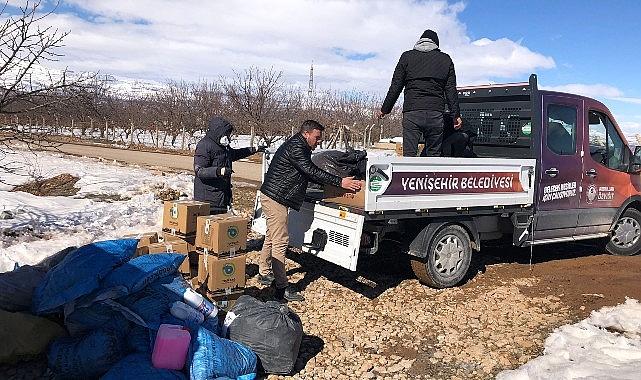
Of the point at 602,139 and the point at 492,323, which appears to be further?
the point at 602,139

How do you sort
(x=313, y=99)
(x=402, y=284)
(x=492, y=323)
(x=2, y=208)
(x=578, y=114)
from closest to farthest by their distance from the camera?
(x=492, y=323) < (x=402, y=284) < (x=578, y=114) < (x=2, y=208) < (x=313, y=99)

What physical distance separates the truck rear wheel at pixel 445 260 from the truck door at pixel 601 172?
83.1 inches

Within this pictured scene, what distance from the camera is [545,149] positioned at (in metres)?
6.52

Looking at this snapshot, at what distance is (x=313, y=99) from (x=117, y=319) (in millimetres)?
36344

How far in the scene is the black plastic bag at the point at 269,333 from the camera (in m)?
3.92

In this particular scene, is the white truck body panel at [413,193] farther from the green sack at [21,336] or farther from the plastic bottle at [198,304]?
the green sack at [21,336]

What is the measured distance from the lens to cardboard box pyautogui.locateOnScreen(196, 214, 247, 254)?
4816 millimetres

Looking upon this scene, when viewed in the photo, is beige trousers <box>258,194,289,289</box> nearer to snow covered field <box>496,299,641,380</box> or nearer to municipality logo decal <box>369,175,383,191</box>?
municipality logo decal <box>369,175,383,191</box>

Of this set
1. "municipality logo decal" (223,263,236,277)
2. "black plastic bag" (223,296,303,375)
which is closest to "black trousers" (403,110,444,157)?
"municipality logo decal" (223,263,236,277)

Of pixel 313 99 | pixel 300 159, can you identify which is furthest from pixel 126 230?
pixel 313 99

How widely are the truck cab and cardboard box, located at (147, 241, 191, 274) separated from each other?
50.7 inches

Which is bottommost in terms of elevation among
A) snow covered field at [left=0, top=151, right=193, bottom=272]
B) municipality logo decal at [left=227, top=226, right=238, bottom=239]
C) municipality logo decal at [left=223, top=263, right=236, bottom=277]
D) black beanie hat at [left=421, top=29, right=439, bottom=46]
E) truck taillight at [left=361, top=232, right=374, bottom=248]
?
snow covered field at [left=0, top=151, right=193, bottom=272]

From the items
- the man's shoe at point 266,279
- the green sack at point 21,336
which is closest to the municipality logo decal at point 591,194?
the man's shoe at point 266,279

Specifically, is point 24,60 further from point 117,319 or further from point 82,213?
point 117,319
